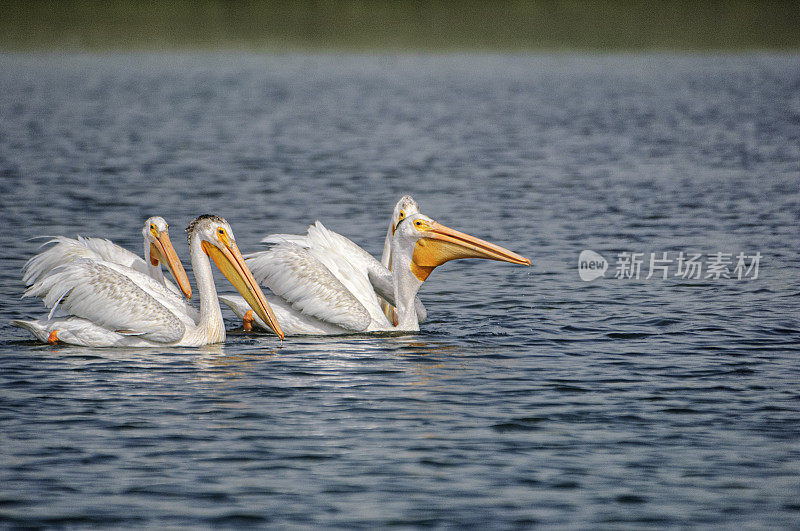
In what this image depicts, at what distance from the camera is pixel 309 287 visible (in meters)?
9.49

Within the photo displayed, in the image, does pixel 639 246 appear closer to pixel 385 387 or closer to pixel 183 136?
pixel 385 387

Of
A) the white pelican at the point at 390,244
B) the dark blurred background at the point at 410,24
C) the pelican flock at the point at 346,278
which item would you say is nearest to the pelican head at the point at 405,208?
the white pelican at the point at 390,244

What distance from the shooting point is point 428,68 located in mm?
60312

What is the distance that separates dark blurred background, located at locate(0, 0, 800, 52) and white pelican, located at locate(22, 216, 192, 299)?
223ft

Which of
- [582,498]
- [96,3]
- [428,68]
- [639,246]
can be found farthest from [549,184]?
[96,3]

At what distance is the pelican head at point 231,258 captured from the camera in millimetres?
9305

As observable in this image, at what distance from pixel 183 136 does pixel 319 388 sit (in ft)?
62.8

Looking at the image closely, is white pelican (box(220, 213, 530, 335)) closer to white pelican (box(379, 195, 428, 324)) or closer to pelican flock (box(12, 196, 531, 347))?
pelican flock (box(12, 196, 531, 347))

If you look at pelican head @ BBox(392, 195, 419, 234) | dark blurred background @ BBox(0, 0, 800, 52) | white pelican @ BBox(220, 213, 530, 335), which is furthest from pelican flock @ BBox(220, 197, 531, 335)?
dark blurred background @ BBox(0, 0, 800, 52)

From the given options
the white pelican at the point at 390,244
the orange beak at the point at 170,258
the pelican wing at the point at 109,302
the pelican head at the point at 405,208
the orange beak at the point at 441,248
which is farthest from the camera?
the pelican head at the point at 405,208

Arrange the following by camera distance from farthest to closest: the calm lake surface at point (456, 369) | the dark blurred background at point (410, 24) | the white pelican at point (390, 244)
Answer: the dark blurred background at point (410, 24) → the white pelican at point (390, 244) → the calm lake surface at point (456, 369)

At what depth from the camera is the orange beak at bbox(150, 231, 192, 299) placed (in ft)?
32.8

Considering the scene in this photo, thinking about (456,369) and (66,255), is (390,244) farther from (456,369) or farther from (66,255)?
(66,255)

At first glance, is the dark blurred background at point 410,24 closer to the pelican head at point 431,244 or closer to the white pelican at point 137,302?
the pelican head at point 431,244
